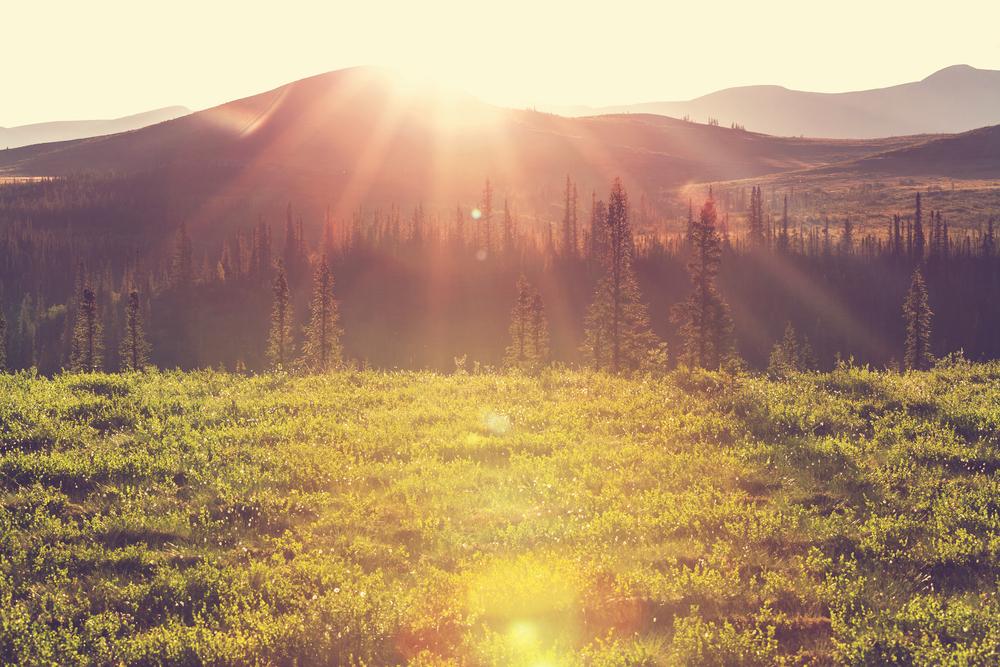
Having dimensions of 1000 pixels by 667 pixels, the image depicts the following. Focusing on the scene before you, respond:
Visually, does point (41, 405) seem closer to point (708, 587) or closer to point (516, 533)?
point (516, 533)

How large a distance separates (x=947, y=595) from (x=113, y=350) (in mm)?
164411

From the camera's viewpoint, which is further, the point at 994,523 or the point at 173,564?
the point at 994,523

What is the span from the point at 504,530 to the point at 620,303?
57837mm

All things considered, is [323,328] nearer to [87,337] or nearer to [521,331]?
[521,331]

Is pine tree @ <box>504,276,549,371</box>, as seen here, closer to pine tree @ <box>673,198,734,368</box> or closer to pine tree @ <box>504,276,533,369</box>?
pine tree @ <box>504,276,533,369</box>

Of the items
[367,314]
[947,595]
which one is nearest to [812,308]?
[367,314]

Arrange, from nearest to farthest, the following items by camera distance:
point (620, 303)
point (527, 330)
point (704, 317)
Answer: point (704, 317), point (620, 303), point (527, 330)

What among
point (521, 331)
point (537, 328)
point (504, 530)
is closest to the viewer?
point (504, 530)

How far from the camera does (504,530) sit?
36.2ft

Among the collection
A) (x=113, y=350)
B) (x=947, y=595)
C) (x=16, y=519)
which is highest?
(x=16, y=519)

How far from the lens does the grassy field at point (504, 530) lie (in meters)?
7.98

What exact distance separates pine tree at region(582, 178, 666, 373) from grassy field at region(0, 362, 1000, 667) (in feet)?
147

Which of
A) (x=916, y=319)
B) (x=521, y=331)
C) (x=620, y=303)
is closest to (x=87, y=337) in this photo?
(x=521, y=331)

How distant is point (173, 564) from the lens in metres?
9.81
